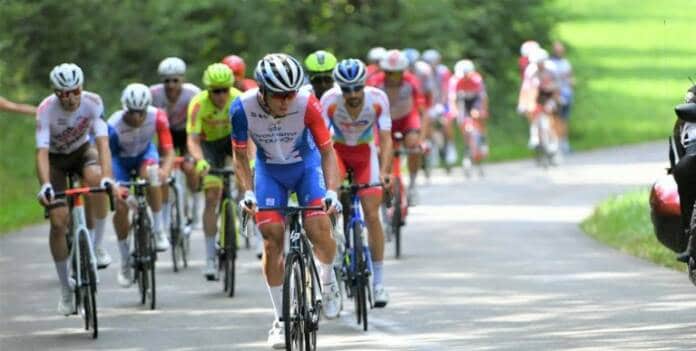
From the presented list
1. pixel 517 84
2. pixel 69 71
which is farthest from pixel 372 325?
pixel 517 84

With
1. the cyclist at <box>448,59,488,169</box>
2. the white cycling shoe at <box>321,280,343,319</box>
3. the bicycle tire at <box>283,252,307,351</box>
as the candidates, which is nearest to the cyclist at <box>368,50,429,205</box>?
the white cycling shoe at <box>321,280,343,319</box>

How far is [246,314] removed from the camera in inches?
610

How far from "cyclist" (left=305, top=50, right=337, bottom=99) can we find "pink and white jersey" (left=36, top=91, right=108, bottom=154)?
6.17 ft

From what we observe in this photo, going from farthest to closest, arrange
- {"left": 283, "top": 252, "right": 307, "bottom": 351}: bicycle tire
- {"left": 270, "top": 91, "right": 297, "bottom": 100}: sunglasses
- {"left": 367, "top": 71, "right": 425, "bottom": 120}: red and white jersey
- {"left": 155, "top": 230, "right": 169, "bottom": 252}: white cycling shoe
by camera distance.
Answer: {"left": 367, "top": 71, "right": 425, "bottom": 120}: red and white jersey < {"left": 155, "top": 230, "right": 169, "bottom": 252}: white cycling shoe < {"left": 270, "top": 91, "right": 297, "bottom": 100}: sunglasses < {"left": 283, "top": 252, "right": 307, "bottom": 351}: bicycle tire

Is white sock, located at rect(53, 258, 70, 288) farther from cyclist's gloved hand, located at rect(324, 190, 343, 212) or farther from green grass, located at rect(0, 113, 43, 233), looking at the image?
green grass, located at rect(0, 113, 43, 233)

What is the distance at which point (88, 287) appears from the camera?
569 inches

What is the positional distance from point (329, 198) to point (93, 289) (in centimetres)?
254

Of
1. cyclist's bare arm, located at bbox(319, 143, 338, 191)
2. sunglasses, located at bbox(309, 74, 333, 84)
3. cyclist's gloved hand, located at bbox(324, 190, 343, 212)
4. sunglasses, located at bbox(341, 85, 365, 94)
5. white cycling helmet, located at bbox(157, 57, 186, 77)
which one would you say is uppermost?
white cycling helmet, located at bbox(157, 57, 186, 77)

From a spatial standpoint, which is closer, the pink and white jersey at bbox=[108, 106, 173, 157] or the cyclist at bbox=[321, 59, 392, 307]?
the cyclist at bbox=[321, 59, 392, 307]

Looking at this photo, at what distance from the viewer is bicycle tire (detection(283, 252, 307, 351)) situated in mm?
12094

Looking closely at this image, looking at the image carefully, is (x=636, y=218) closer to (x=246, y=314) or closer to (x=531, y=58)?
(x=246, y=314)

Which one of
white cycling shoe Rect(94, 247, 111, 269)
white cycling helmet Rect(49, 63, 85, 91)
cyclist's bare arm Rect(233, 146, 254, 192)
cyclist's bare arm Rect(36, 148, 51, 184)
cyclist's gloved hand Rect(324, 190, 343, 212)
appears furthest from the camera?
white cycling shoe Rect(94, 247, 111, 269)

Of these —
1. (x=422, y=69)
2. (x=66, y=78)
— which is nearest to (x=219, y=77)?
(x=66, y=78)

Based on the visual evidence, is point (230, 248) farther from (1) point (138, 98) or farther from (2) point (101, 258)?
(1) point (138, 98)
